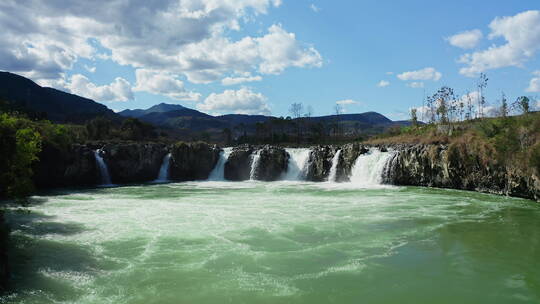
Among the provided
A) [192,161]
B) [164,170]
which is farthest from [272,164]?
[164,170]

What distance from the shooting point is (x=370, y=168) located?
132ft

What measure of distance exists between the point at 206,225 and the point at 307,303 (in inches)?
400

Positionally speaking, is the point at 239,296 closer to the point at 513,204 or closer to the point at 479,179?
the point at 513,204

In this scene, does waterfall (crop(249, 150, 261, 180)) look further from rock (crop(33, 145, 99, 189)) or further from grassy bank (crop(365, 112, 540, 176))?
grassy bank (crop(365, 112, 540, 176))

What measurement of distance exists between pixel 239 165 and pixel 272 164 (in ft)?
13.9

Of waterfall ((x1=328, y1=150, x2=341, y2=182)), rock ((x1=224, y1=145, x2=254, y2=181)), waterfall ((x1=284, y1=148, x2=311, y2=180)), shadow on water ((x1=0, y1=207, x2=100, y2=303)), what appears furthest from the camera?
rock ((x1=224, y1=145, x2=254, y2=181))

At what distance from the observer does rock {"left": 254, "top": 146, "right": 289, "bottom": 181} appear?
47094 mm

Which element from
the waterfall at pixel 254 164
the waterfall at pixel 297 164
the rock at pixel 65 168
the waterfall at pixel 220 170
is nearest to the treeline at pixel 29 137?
the rock at pixel 65 168

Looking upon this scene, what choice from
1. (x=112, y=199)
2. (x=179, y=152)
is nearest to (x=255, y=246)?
(x=112, y=199)

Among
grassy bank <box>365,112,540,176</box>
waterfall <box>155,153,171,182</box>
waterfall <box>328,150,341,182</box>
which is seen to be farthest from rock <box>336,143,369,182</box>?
waterfall <box>155,153,171,182</box>

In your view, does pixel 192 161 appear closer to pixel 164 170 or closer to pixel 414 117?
pixel 164 170

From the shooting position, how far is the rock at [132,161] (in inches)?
1850

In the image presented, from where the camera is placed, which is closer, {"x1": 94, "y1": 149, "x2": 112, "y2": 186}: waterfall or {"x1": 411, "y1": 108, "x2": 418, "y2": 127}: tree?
{"x1": 94, "y1": 149, "x2": 112, "y2": 186}: waterfall

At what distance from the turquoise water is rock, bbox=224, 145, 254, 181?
22.3 meters
